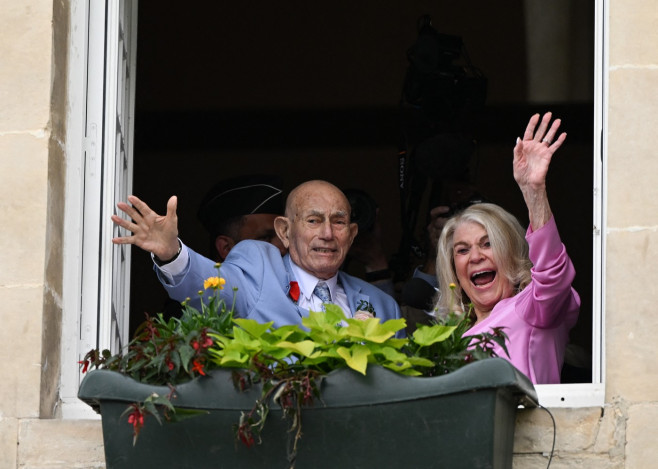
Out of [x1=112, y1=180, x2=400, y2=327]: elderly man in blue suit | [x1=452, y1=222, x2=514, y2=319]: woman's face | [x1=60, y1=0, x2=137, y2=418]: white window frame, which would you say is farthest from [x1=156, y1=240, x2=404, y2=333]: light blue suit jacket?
[x1=452, y1=222, x2=514, y2=319]: woman's face

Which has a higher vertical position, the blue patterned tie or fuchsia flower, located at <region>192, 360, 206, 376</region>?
the blue patterned tie

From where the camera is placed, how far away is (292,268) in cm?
525

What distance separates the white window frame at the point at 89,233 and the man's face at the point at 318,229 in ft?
3.20

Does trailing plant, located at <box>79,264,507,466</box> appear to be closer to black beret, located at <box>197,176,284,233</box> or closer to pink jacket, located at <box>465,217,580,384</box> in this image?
pink jacket, located at <box>465,217,580,384</box>

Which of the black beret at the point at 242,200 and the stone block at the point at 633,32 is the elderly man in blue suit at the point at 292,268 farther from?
the stone block at the point at 633,32

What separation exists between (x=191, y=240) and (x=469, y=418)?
5.60m

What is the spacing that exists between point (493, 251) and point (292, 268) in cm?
73

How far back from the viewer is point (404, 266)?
247 inches

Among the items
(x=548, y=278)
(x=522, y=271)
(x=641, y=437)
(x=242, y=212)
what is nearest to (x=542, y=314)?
(x=548, y=278)

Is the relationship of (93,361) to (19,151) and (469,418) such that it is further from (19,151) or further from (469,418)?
(469,418)

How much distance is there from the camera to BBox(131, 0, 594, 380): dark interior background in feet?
30.6

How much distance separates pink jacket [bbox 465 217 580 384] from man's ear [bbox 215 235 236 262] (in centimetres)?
178

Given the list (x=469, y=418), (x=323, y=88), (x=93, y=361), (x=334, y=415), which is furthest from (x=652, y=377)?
(x=323, y=88)

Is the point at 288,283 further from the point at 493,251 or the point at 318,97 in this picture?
the point at 318,97
